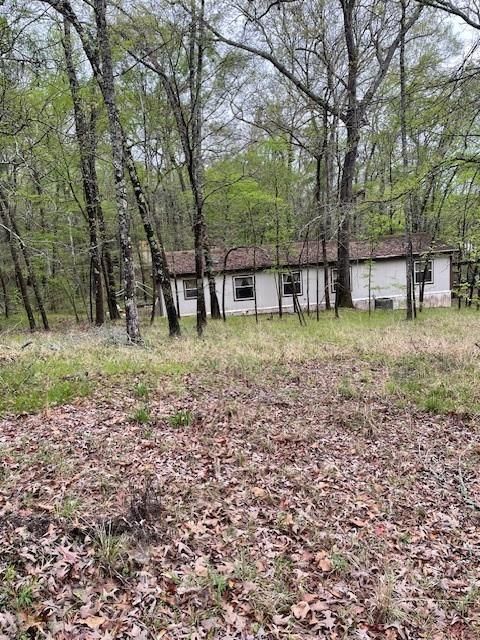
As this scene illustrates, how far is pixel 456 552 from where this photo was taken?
3240 mm

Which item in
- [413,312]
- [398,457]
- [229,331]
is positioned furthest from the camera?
[413,312]

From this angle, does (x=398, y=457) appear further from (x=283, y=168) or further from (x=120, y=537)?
(x=283, y=168)

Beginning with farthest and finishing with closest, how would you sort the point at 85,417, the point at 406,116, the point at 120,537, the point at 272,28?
1. the point at 272,28
2. the point at 406,116
3. the point at 85,417
4. the point at 120,537

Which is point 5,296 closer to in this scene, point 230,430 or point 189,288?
point 189,288

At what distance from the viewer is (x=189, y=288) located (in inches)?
789

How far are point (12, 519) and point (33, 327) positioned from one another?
1461 centimetres


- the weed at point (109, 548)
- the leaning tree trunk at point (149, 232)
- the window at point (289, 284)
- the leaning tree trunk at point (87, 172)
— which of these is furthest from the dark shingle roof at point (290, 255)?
the weed at point (109, 548)

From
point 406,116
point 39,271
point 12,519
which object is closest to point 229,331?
point 406,116

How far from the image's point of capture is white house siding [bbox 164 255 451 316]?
2030 cm

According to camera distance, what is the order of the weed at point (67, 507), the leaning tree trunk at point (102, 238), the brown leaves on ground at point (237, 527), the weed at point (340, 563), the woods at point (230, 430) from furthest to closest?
the leaning tree trunk at point (102, 238), the weed at point (67, 507), the weed at point (340, 563), the woods at point (230, 430), the brown leaves on ground at point (237, 527)

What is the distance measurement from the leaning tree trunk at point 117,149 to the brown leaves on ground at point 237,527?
4.64 m

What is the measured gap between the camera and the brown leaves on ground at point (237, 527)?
2518 mm

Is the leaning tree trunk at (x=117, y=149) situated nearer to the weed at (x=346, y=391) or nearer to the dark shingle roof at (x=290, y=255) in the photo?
the weed at (x=346, y=391)

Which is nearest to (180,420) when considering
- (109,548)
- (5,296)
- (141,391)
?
(141,391)
